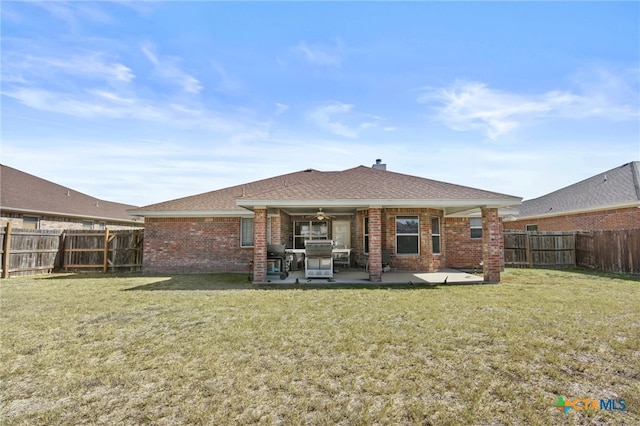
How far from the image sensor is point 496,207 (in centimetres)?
1076

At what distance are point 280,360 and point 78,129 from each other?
443 inches

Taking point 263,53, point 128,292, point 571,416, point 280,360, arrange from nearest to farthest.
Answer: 1. point 571,416
2. point 280,360
3. point 128,292
4. point 263,53

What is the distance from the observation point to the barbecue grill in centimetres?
1095

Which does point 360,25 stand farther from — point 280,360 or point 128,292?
point 128,292

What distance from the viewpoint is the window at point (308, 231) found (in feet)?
52.5

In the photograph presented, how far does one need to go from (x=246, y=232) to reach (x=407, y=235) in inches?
265

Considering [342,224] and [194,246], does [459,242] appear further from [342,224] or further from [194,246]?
[194,246]

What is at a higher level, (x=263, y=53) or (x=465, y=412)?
(x=263, y=53)

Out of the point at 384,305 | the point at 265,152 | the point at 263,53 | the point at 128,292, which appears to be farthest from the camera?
the point at 265,152

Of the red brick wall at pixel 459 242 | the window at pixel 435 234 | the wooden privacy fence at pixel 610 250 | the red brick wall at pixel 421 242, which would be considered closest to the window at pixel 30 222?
the red brick wall at pixel 421 242

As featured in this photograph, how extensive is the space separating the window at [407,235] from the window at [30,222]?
16889mm

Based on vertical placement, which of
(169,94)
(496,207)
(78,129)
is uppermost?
(169,94)

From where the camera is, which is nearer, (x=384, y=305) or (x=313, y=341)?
(x=313, y=341)

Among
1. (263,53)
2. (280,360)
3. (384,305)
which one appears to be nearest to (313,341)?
(280,360)
